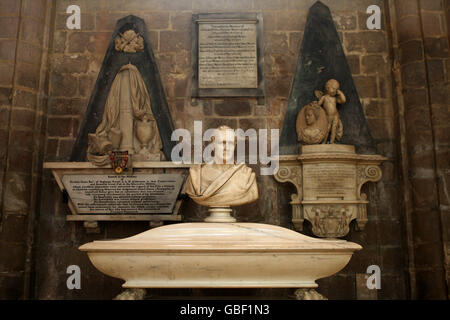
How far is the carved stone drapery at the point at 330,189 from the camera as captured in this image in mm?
4543

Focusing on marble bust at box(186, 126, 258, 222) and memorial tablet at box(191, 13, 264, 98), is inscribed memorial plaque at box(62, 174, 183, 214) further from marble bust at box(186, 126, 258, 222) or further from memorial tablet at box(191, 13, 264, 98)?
memorial tablet at box(191, 13, 264, 98)

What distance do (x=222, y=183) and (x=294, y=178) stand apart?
56.0 inches

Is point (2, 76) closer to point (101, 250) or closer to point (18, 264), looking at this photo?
point (18, 264)

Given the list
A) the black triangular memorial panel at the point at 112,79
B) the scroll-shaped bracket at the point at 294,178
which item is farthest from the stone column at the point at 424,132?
the black triangular memorial panel at the point at 112,79

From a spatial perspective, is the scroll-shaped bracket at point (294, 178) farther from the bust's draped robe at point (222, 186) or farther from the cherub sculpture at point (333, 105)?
the bust's draped robe at point (222, 186)

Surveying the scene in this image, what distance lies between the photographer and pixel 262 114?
5020 millimetres

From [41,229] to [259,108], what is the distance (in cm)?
280

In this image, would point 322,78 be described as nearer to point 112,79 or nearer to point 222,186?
point 222,186

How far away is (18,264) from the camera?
448 cm

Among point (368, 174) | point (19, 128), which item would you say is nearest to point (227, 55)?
point (368, 174)

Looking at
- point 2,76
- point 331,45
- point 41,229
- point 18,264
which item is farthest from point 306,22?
point 18,264

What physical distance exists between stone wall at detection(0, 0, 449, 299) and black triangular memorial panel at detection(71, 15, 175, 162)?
13cm

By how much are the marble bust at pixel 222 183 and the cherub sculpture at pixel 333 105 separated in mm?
1519

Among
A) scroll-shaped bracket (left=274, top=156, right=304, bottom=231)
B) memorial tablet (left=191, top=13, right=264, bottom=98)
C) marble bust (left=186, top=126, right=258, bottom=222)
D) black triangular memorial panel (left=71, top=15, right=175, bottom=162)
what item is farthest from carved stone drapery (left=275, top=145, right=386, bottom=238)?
black triangular memorial panel (left=71, top=15, right=175, bottom=162)
